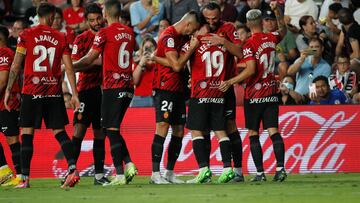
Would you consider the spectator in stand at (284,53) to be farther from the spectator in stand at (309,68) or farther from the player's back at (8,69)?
the player's back at (8,69)

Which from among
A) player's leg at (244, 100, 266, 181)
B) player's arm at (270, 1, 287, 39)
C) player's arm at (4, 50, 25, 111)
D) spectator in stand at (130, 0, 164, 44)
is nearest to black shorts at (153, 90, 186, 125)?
player's leg at (244, 100, 266, 181)

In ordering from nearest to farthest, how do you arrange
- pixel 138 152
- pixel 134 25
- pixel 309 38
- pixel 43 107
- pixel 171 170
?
pixel 43 107
pixel 171 170
pixel 138 152
pixel 309 38
pixel 134 25

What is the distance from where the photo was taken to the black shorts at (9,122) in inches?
689

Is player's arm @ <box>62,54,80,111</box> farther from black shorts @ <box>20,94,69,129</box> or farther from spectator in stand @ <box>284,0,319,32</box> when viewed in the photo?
spectator in stand @ <box>284,0,319,32</box>

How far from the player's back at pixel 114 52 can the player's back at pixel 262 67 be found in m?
1.91

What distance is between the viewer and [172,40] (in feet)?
53.8

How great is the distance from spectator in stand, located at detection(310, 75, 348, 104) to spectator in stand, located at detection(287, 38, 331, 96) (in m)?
0.93

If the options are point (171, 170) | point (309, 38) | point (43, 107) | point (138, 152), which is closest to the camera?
point (43, 107)

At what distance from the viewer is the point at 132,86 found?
16391 millimetres

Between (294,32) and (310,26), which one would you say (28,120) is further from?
(294,32)

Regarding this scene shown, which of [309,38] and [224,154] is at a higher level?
[309,38]

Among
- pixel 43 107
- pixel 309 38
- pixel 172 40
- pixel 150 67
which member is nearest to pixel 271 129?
pixel 172 40

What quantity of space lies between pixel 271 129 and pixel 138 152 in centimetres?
404

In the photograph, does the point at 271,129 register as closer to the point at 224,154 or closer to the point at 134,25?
the point at 224,154
